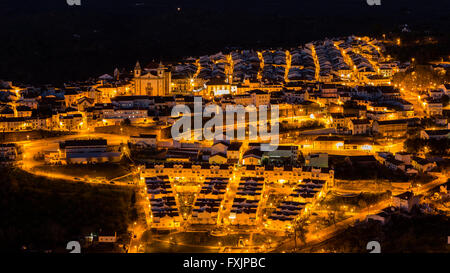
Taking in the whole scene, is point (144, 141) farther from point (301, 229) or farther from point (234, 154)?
point (301, 229)

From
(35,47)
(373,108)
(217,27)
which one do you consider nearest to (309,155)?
(373,108)

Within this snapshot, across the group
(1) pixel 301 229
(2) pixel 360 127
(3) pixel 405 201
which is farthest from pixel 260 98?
(1) pixel 301 229

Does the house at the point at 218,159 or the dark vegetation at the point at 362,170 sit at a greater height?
the house at the point at 218,159

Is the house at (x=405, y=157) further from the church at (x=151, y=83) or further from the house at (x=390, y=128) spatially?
the church at (x=151, y=83)

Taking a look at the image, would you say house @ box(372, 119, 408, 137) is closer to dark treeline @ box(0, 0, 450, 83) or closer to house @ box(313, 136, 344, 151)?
house @ box(313, 136, 344, 151)

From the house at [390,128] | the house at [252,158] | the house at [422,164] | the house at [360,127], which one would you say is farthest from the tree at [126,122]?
the house at [422,164]

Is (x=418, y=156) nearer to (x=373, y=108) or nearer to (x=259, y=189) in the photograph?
(x=373, y=108)
